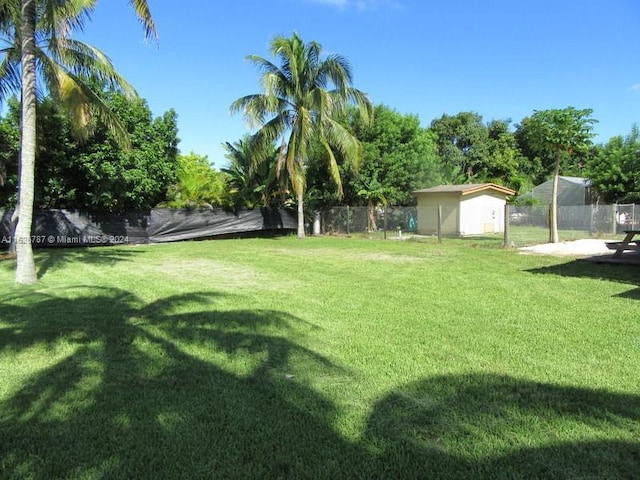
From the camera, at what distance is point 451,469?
263 cm

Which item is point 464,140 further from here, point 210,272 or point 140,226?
point 210,272

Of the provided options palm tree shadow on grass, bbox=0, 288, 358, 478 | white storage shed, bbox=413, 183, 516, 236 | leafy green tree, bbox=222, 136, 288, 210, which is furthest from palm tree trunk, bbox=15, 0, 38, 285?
white storage shed, bbox=413, 183, 516, 236

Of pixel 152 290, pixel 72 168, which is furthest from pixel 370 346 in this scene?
pixel 72 168

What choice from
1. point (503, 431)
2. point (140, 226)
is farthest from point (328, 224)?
point (503, 431)

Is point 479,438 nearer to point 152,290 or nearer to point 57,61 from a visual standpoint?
point 152,290

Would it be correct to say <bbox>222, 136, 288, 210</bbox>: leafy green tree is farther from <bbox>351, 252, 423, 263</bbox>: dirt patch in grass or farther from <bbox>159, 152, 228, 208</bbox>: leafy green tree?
<bbox>351, 252, 423, 263</bbox>: dirt patch in grass

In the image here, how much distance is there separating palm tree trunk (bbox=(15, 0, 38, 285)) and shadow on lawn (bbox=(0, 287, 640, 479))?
483 centimetres

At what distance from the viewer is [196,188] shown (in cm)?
2244

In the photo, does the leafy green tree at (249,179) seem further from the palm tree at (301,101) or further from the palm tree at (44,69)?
the palm tree at (44,69)

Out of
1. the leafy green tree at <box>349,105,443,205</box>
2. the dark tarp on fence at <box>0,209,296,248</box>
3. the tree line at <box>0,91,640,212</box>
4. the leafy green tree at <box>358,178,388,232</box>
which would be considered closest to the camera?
the tree line at <box>0,91,640,212</box>

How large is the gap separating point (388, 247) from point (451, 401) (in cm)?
1336

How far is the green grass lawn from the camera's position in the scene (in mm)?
2732

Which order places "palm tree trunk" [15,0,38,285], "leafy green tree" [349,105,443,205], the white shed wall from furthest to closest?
"leafy green tree" [349,105,443,205] < the white shed wall < "palm tree trunk" [15,0,38,285]

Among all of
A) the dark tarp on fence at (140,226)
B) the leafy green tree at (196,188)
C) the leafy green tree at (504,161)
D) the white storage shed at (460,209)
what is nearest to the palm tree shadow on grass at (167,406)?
the dark tarp on fence at (140,226)
